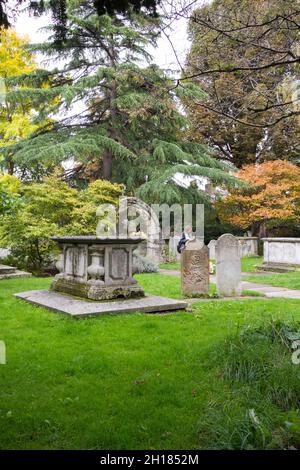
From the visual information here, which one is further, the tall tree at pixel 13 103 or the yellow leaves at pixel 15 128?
the yellow leaves at pixel 15 128

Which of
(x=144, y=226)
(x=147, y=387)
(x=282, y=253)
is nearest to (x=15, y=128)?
(x=144, y=226)

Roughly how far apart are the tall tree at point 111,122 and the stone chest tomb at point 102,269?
34.2 ft

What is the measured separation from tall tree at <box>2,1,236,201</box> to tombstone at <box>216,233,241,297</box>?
951 centimetres

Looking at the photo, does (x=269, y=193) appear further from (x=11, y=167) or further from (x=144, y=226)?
(x=11, y=167)

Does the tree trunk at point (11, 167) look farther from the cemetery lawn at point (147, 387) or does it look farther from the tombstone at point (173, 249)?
the cemetery lawn at point (147, 387)

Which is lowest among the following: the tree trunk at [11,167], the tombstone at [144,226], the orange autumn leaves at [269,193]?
the tombstone at [144,226]

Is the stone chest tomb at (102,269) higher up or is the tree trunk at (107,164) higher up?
the tree trunk at (107,164)

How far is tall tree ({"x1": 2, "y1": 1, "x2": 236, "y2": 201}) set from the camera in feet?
60.8

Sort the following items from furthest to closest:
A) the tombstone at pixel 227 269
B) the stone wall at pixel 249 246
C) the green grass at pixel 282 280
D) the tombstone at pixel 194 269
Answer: the stone wall at pixel 249 246
the green grass at pixel 282 280
the tombstone at pixel 227 269
the tombstone at pixel 194 269

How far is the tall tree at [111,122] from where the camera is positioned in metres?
18.5

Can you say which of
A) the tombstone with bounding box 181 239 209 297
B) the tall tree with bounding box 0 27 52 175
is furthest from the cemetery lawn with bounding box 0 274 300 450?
the tall tree with bounding box 0 27 52 175

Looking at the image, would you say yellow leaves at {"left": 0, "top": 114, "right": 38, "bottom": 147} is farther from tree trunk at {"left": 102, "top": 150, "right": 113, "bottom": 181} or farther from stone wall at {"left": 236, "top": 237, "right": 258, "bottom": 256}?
stone wall at {"left": 236, "top": 237, "right": 258, "bottom": 256}

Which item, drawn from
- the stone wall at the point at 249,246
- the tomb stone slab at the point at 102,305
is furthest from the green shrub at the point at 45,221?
the stone wall at the point at 249,246

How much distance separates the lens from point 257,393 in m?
3.59
